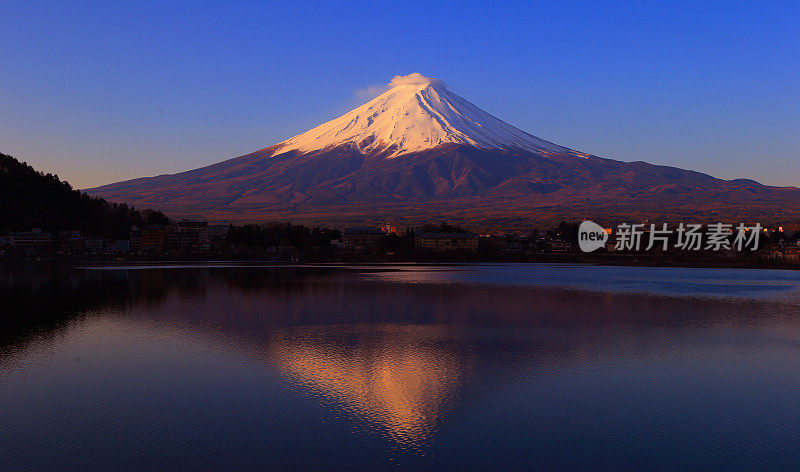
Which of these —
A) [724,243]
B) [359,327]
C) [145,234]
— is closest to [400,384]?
[359,327]

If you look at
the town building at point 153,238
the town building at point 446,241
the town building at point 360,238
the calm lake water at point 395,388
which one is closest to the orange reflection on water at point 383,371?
the calm lake water at point 395,388

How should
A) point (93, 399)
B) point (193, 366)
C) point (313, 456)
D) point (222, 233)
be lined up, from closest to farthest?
1. point (313, 456)
2. point (93, 399)
3. point (193, 366)
4. point (222, 233)

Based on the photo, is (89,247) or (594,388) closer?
(594,388)

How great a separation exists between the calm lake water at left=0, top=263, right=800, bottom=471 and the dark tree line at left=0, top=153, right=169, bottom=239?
97654 millimetres

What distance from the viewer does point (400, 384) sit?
19359mm

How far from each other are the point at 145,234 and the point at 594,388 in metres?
130

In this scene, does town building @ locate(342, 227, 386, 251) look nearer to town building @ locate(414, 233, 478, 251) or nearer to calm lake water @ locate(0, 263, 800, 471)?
town building @ locate(414, 233, 478, 251)

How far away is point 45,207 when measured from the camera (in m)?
125

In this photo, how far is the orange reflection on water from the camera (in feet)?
53.3

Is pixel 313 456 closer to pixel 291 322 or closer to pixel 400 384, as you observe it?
pixel 400 384
